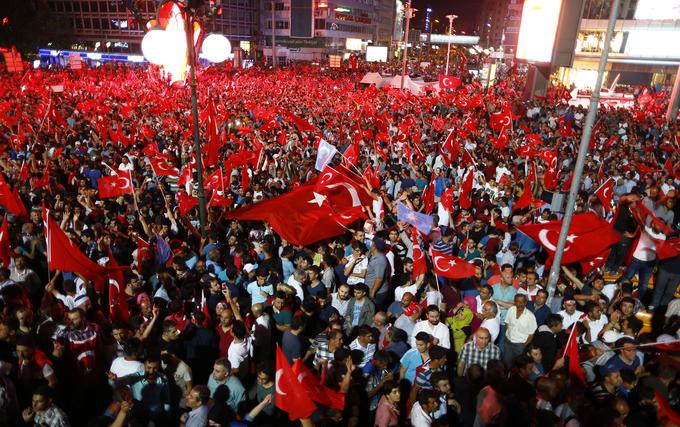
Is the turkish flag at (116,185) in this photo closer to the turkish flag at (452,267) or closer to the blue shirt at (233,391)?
the blue shirt at (233,391)

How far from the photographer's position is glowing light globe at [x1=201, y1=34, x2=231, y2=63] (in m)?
8.02

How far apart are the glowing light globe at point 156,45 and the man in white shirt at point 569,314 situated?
19.7 ft

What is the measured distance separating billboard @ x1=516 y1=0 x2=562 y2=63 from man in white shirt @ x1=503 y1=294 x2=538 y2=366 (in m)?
22.5

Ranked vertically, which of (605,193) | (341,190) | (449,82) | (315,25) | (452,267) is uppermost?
(315,25)

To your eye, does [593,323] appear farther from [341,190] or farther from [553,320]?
[341,190]

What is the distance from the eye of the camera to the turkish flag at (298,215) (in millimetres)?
8016

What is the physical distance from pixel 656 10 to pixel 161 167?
138ft

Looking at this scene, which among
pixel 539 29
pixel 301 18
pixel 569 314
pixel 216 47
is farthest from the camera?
pixel 301 18

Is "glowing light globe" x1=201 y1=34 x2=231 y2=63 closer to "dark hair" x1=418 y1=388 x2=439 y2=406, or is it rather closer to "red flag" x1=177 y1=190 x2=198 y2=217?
"red flag" x1=177 y1=190 x2=198 y2=217

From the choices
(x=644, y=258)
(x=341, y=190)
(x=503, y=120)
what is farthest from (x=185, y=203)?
(x=503, y=120)

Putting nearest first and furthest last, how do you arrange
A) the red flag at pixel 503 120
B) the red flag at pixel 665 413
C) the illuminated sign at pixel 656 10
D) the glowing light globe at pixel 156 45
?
the red flag at pixel 665 413
the glowing light globe at pixel 156 45
the red flag at pixel 503 120
the illuminated sign at pixel 656 10

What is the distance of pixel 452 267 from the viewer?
6188mm

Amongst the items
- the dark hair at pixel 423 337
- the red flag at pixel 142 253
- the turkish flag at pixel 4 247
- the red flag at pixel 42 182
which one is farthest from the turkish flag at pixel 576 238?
the red flag at pixel 42 182

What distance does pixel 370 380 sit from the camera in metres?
4.96
